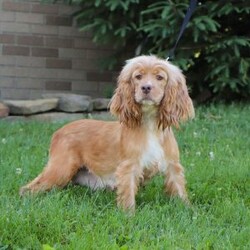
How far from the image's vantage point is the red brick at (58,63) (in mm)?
10484

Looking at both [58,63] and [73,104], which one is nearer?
[73,104]

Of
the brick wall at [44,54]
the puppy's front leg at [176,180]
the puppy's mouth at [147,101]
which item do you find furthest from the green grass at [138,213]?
the brick wall at [44,54]

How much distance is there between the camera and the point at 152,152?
445cm

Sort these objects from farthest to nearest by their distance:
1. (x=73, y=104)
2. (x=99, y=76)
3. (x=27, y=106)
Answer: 1. (x=99, y=76)
2. (x=73, y=104)
3. (x=27, y=106)

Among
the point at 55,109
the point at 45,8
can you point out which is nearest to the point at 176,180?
the point at 55,109

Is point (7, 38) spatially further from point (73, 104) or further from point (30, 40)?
point (73, 104)

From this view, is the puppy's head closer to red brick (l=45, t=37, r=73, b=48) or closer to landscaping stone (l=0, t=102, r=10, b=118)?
landscaping stone (l=0, t=102, r=10, b=118)

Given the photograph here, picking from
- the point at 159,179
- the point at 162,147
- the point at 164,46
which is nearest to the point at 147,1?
the point at 164,46

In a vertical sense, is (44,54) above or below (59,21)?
below

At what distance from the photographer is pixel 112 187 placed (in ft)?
16.1

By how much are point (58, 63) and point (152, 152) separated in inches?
251

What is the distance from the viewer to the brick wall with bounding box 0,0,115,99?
10258 mm

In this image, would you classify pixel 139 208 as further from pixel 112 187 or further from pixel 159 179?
pixel 159 179

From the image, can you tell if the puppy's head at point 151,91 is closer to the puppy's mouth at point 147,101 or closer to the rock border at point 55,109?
the puppy's mouth at point 147,101
